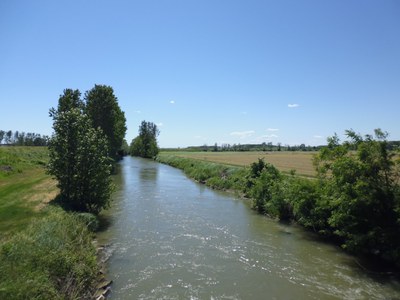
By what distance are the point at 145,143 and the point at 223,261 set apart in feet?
382

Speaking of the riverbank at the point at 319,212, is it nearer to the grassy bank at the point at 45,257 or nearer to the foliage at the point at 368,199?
the foliage at the point at 368,199

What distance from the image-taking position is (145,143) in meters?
130

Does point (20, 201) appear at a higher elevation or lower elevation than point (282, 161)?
lower

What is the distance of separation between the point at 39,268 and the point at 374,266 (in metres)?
15.1

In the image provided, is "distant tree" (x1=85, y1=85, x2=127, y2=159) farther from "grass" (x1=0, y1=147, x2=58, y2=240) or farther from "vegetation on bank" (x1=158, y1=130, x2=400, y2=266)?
"vegetation on bank" (x1=158, y1=130, x2=400, y2=266)

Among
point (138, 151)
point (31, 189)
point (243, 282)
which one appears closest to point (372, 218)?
point (243, 282)

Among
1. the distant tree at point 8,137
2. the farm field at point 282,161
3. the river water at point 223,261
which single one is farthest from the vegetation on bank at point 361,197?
the distant tree at point 8,137

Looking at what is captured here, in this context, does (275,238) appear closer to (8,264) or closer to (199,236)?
(199,236)

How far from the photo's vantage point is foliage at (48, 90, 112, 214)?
78.1 feet

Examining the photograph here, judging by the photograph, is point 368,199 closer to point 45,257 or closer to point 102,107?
point 45,257

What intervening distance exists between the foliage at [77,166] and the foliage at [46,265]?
8133mm

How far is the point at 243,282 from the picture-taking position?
14.4m

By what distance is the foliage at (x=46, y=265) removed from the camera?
9.48 meters

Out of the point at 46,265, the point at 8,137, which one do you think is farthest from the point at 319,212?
the point at 8,137
